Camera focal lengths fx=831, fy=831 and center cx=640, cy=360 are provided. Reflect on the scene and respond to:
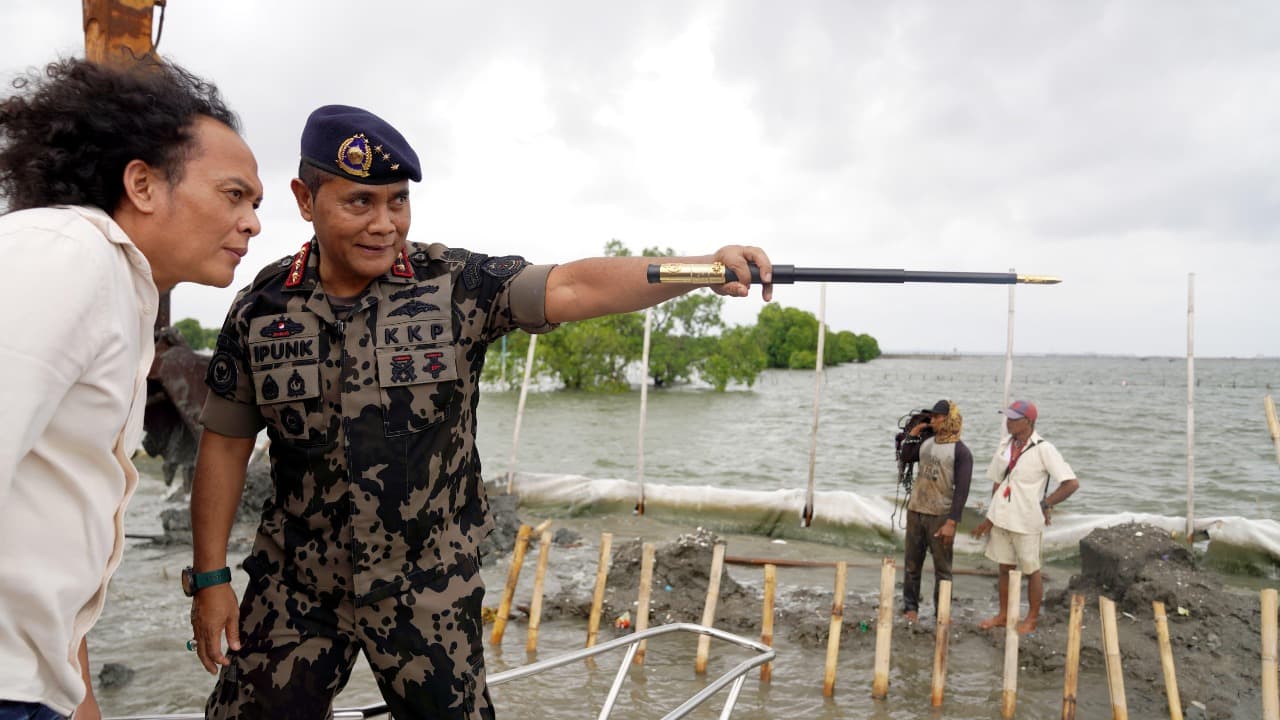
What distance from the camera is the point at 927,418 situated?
8.53 metres

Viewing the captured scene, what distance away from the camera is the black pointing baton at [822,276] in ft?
6.48

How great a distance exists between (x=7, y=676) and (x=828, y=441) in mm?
30326

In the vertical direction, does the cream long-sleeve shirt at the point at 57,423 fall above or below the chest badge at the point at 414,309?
below

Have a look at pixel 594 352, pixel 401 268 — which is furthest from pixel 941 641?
pixel 594 352

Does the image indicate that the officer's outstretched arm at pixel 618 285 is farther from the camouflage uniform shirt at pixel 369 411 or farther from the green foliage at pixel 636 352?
the green foliage at pixel 636 352

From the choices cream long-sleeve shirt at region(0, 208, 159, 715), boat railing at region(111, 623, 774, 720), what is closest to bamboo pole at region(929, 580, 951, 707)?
boat railing at region(111, 623, 774, 720)

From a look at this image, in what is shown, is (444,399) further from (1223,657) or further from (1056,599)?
(1056,599)

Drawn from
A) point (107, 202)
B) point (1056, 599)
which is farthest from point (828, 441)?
point (107, 202)

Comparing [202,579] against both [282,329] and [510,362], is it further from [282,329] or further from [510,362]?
[510,362]

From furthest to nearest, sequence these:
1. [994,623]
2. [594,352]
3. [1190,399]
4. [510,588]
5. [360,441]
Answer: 1. [594,352]
2. [1190,399]
3. [994,623]
4. [510,588]
5. [360,441]

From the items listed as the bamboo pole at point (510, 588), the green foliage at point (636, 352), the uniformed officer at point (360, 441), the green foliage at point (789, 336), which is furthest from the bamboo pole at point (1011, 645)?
the green foliage at point (789, 336)

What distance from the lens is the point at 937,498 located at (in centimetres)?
806

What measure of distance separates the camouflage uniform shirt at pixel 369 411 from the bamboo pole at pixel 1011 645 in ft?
15.5

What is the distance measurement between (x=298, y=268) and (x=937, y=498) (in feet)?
23.4
